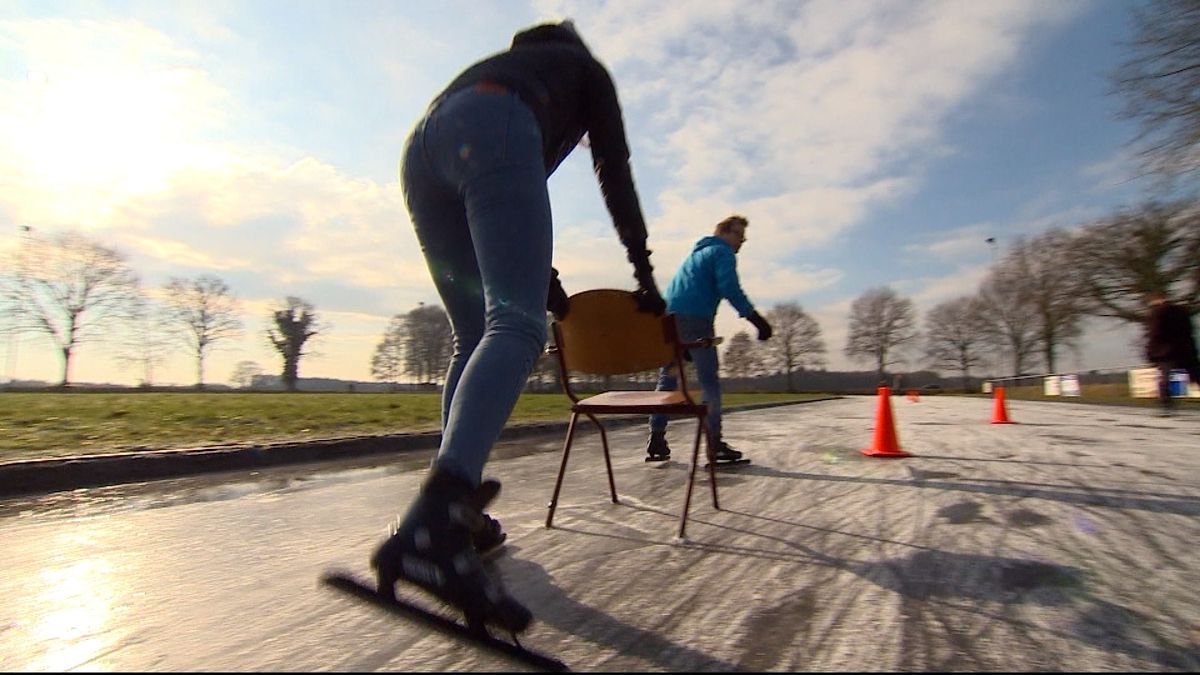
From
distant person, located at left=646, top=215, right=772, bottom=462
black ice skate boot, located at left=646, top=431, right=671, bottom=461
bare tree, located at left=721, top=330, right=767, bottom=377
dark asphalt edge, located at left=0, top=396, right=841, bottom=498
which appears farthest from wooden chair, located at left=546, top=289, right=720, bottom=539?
bare tree, located at left=721, top=330, right=767, bottom=377

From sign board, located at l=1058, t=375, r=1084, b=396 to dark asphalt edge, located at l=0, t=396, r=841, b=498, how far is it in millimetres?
36659

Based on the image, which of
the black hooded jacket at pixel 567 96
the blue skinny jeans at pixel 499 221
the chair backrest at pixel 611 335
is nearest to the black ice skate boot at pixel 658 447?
the chair backrest at pixel 611 335

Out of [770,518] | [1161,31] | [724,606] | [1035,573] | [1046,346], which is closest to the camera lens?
[724,606]

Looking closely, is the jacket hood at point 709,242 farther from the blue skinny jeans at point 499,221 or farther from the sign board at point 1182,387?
the sign board at point 1182,387

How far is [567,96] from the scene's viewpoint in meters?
1.82

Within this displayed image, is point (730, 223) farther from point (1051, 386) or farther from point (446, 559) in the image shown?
point (1051, 386)

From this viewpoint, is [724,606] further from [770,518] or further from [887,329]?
[887,329]

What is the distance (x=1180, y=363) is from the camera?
10906 mm

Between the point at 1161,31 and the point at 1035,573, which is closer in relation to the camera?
the point at 1035,573

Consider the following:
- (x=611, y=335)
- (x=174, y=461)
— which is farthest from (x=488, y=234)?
(x=174, y=461)

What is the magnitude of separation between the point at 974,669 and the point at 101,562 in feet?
8.15

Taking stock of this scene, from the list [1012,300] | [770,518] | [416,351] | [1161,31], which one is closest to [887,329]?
[1012,300]

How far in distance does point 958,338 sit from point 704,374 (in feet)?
204

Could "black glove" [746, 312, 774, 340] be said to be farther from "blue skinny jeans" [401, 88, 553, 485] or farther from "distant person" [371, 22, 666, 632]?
"blue skinny jeans" [401, 88, 553, 485]
